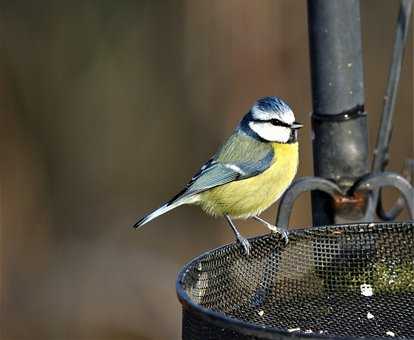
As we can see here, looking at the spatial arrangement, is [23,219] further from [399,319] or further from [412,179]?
[399,319]

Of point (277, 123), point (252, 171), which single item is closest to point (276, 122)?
point (277, 123)

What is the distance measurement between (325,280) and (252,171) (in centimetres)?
66

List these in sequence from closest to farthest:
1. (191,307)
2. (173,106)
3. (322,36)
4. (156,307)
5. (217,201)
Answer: (191,307) → (322,36) → (217,201) → (156,307) → (173,106)

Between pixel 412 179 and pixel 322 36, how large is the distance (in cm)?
81

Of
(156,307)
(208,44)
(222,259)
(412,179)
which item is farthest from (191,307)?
(208,44)

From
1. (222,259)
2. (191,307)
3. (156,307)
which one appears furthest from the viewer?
(156,307)

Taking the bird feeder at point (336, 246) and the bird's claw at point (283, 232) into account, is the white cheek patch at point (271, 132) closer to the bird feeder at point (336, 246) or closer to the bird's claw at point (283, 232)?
the bird feeder at point (336, 246)

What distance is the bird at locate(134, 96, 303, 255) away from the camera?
3.17m

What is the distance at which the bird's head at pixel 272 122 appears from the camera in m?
3.21

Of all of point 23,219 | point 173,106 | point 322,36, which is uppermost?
point 322,36

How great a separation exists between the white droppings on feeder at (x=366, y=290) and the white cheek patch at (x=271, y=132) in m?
0.82

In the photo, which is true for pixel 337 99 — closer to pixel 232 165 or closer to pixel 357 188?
pixel 357 188

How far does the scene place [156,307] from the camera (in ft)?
17.2

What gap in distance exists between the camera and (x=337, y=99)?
276 centimetres
